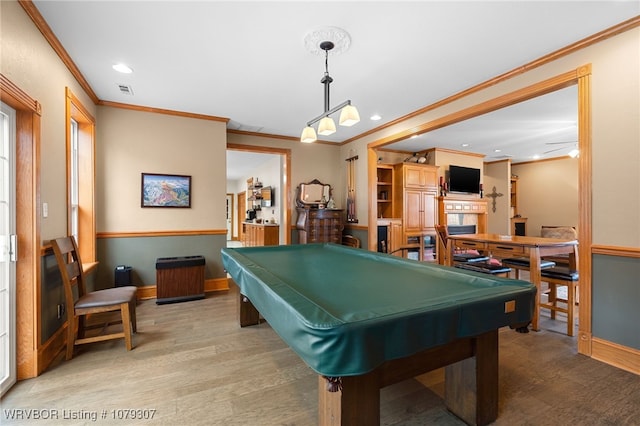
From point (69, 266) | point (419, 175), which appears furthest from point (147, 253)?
point (419, 175)

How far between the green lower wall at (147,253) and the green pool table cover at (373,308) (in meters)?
2.36

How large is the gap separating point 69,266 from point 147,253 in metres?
1.52

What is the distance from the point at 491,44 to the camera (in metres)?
2.44

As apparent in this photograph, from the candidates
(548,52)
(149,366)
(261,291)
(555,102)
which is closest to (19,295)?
(149,366)

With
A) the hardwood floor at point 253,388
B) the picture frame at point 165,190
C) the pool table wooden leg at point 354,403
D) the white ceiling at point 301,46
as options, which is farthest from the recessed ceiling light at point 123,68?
the pool table wooden leg at point 354,403

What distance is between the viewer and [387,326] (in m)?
1.04

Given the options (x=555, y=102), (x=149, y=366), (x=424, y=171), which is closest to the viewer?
(x=149, y=366)

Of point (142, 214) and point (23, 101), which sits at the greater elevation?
point (23, 101)

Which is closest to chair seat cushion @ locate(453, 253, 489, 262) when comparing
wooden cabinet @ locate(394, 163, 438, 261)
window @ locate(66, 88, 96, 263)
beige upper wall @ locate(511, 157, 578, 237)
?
wooden cabinet @ locate(394, 163, 438, 261)

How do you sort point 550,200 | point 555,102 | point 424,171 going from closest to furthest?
point 555,102
point 424,171
point 550,200

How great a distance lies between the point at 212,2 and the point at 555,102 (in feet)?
13.9

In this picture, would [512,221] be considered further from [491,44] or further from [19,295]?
[19,295]

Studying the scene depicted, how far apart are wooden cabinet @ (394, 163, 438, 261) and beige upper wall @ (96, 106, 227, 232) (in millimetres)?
3589

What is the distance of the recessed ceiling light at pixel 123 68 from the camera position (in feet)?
9.18
